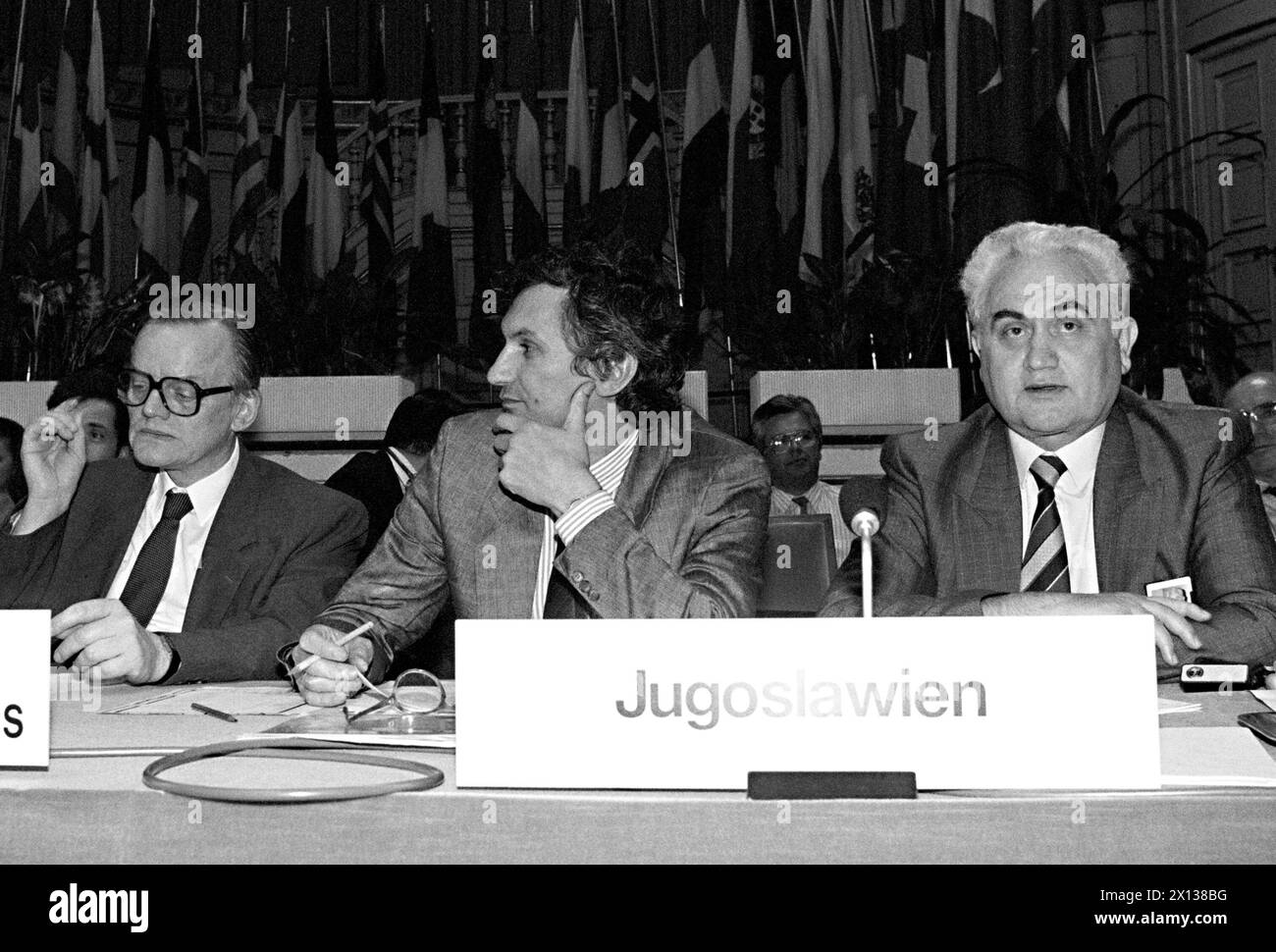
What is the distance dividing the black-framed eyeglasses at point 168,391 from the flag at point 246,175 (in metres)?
4.60

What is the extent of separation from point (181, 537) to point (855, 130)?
5.91 meters

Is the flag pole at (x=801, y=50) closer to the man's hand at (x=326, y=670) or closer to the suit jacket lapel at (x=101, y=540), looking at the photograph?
the suit jacket lapel at (x=101, y=540)

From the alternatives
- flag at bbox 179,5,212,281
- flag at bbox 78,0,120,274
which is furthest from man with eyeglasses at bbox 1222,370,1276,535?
flag at bbox 78,0,120,274

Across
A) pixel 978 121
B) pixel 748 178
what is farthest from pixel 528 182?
pixel 978 121

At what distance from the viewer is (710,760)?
1018 millimetres

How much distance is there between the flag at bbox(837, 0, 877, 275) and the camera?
7.25 meters

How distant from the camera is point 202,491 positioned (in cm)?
235

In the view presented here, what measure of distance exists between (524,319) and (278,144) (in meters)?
6.80

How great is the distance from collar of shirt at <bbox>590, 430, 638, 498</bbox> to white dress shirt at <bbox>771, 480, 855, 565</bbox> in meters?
2.89

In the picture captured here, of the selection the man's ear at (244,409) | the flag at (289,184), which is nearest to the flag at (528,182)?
the flag at (289,184)

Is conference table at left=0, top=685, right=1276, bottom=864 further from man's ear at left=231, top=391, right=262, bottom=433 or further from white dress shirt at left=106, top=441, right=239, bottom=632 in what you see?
man's ear at left=231, top=391, right=262, bottom=433

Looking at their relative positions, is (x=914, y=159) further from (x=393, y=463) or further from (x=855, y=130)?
(x=393, y=463)

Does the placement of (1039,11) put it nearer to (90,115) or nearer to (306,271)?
(306,271)

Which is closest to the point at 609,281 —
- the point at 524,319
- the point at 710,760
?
the point at 524,319
